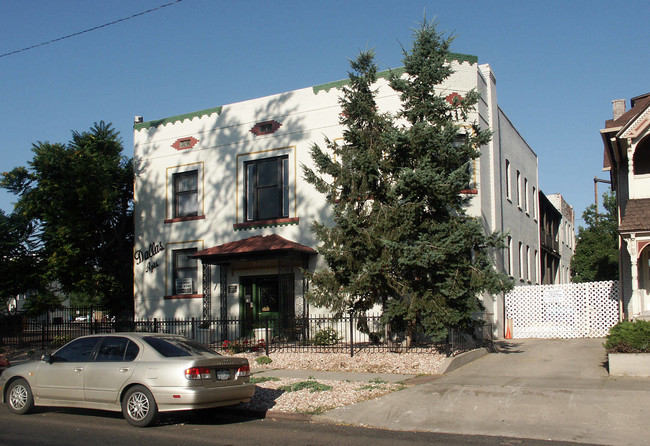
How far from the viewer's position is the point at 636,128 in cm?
1648

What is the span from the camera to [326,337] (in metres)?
18.6

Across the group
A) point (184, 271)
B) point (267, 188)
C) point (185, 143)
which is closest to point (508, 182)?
point (267, 188)

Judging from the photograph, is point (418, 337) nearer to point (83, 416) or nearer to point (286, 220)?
point (286, 220)

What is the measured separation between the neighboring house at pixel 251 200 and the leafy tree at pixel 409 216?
415cm

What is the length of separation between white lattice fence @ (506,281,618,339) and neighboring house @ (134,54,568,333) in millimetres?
877

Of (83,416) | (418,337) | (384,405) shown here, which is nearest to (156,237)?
(418,337)

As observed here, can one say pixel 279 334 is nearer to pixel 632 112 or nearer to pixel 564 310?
pixel 564 310

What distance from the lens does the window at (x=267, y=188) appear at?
21875 mm

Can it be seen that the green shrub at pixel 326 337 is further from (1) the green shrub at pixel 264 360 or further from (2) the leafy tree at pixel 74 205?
(2) the leafy tree at pixel 74 205

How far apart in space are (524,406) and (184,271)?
15810 mm

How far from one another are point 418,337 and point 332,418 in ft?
28.6

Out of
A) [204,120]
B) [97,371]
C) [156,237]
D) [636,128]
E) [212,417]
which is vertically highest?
[204,120]

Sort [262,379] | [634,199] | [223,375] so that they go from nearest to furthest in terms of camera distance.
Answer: [223,375], [262,379], [634,199]

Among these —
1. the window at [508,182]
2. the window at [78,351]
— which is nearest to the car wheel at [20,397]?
the window at [78,351]
